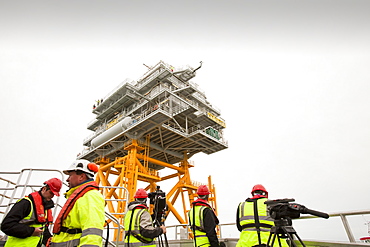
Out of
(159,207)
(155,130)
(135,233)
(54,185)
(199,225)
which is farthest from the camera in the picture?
(155,130)

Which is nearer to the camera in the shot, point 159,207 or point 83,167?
point 83,167

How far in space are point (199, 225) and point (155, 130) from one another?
627 inches

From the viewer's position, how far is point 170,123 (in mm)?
21266

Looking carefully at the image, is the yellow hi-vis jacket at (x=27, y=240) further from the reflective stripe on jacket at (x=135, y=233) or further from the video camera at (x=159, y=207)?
the video camera at (x=159, y=207)

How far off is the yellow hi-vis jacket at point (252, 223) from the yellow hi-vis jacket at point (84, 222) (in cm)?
222

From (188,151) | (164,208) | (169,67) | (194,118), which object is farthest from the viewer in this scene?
(188,151)

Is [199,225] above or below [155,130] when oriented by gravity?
below

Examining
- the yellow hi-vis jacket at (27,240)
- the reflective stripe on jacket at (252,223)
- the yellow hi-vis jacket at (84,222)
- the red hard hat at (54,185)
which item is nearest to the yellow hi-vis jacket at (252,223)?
the reflective stripe on jacket at (252,223)

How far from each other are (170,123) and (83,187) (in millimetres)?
18562

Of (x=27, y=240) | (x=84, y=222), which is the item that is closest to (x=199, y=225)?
(x=84, y=222)

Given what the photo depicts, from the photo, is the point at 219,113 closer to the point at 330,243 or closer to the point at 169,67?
the point at 169,67

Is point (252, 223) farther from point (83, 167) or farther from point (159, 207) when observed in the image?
point (83, 167)

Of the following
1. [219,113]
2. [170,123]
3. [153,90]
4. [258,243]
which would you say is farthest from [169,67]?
[258,243]

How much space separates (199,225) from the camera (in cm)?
423
